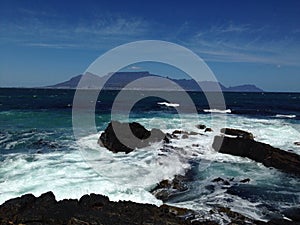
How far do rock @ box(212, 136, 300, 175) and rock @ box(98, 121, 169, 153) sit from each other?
329 cm

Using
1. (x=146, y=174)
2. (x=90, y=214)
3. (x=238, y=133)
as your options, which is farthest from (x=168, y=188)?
(x=238, y=133)

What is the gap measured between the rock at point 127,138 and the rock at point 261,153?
329 centimetres

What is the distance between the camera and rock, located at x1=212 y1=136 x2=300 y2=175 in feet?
40.6

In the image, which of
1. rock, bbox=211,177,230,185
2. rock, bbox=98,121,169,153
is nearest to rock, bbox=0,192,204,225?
rock, bbox=211,177,230,185

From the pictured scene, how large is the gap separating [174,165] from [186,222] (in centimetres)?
609

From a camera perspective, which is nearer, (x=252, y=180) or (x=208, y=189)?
(x=208, y=189)

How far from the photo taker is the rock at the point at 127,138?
1570 centimetres

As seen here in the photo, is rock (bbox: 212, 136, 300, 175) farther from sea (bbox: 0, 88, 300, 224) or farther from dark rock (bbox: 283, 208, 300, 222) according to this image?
dark rock (bbox: 283, 208, 300, 222)

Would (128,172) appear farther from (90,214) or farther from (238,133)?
(238,133)

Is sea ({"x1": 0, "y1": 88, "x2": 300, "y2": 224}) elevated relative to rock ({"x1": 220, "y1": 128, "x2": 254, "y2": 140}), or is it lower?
lower

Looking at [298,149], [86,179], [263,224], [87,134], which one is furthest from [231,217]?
[87,134]

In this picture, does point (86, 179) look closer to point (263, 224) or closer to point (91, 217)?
point (91, 217)

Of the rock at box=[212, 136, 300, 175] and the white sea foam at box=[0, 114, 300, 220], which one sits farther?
the rock at box=[212, 136, 300, 175]

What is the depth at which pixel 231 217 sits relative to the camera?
7.23 metres
